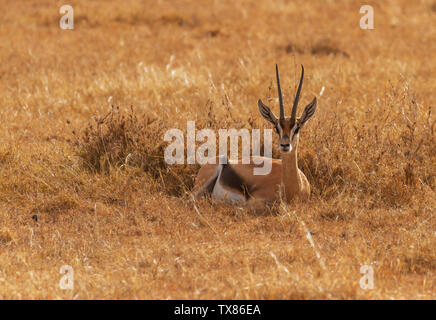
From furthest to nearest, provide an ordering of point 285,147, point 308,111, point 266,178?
point 266,178 < point 308,111 < point 285,147

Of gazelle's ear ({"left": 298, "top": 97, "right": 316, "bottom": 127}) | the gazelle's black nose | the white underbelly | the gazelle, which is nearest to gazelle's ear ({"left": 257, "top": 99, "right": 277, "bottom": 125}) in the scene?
the gazelle

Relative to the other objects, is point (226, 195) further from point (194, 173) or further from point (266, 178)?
point (194, 173)

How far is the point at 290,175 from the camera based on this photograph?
5.66m

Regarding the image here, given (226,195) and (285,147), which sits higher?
(285,147)

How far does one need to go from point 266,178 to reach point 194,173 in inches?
37.2

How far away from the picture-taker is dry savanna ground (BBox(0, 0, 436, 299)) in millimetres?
4547

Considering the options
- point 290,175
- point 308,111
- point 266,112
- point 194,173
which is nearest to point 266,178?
point 290,175

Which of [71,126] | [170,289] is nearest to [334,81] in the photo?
[71,126]

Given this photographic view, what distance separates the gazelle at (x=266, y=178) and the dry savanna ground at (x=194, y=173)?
0.13 m

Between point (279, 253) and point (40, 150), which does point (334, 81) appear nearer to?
point (40, 150)

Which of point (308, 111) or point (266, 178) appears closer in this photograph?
point (308, 111)

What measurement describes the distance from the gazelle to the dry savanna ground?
0.43 feet

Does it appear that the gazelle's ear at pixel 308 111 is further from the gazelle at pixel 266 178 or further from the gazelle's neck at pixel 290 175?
the gazelle's neck at pixel 290 175
